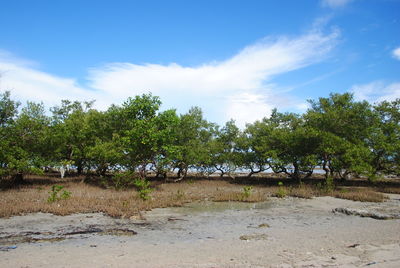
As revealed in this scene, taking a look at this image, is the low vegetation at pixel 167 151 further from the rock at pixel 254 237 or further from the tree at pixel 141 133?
the rock at pixel 254 237

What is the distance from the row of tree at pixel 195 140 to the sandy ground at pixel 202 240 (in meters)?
9.09

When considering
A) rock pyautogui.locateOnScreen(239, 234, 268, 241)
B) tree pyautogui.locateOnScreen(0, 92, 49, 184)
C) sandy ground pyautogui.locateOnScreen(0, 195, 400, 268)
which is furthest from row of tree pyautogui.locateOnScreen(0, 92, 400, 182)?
rock pyautogui.locateOnScreen(239, 234, 268, 241)

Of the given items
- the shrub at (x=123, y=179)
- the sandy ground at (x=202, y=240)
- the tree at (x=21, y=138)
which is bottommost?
the sandy ground at (x=202, y=240)

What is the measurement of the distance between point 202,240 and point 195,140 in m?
22.1

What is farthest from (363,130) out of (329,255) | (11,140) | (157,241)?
(11,140)

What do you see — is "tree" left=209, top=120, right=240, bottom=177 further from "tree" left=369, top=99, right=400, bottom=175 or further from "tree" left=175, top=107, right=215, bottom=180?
"tree" left=369, top=99, right=400, bottom=175

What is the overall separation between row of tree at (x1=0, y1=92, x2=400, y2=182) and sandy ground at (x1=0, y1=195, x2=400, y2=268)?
9085 mm

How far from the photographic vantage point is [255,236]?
33.8 feet

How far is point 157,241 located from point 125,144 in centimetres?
1392

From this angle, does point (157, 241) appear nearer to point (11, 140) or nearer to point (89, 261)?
point (89, 261)

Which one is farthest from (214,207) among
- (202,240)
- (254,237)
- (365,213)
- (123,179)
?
(123,179)

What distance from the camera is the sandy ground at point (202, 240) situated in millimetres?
7602

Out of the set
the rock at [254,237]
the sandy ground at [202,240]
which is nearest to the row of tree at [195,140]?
the sandy ground at [202,240]

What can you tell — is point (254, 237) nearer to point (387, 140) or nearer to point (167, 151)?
point (167, 151)
